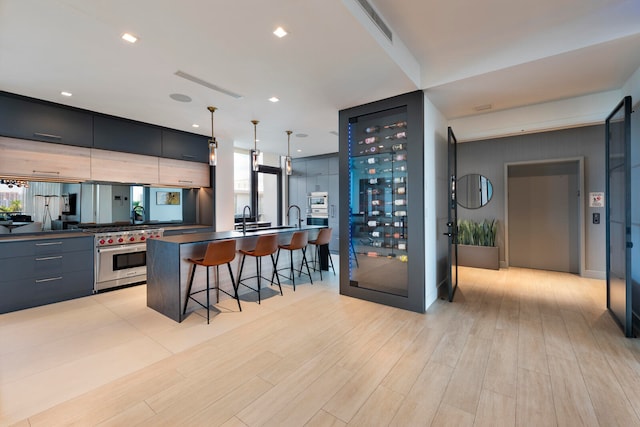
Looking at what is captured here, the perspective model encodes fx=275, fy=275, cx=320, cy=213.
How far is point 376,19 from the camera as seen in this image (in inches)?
92.0

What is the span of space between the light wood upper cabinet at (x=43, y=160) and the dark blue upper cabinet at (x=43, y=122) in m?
0.10

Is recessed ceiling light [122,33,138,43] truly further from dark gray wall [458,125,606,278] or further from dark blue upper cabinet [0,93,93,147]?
dark gray wall [458,125,606,278]

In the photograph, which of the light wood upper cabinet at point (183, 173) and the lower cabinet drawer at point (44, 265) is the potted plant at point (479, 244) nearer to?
the light wood upper cabinet at point (183, 173)

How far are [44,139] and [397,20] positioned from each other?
4.63 metres

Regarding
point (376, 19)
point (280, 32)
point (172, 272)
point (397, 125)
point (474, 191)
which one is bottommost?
point (172, 272)

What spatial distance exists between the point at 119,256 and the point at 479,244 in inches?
259

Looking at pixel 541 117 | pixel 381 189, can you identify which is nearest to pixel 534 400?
pixel 381 189

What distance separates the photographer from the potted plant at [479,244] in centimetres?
547

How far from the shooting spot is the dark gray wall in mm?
4742

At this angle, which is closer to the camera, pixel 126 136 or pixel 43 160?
pixel 43 160

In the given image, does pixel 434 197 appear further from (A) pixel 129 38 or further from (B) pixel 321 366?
(A) pixel 129 38

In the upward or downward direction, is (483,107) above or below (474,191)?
above

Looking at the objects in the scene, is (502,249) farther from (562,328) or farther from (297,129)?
(297,129)

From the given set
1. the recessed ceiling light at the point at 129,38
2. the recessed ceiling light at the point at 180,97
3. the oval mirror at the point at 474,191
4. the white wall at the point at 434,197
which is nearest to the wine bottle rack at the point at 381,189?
the white wall at the point at 434,197
